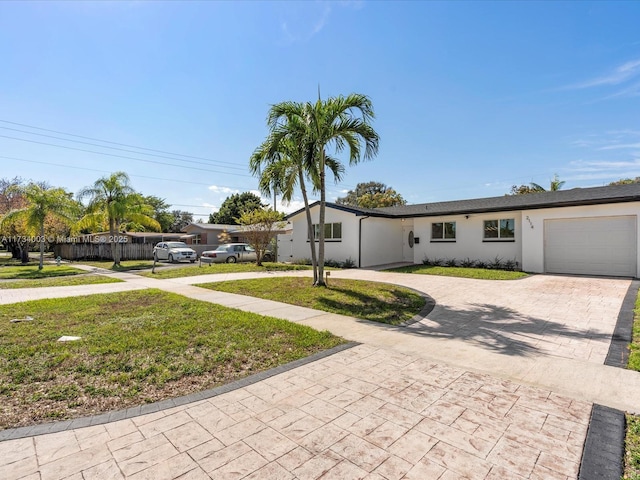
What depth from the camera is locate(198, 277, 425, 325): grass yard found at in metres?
7.52

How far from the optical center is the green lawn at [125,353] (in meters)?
3.49

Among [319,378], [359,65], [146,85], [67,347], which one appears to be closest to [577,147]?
[359,65]

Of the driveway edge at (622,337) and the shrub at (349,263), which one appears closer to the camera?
the driveway edge at (622,337)

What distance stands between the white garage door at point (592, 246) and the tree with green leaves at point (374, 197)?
766 inches

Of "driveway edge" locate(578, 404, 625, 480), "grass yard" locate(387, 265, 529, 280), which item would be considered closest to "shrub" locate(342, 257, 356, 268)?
"grass yard" locate(387, 265, 529, 280)

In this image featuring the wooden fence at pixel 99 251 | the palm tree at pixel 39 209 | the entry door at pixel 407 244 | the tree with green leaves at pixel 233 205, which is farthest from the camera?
the tree with green leaves at pixel 233 205

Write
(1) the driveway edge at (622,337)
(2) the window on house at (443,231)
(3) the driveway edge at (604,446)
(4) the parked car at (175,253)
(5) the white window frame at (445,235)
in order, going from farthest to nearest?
(4) the parked car at (175,253)
(2) the window on house at (443,231)
(5) the white window frame at (445,235)
(1) the driveway edge at (622,337)
(3) the driveway edge at (604,446)

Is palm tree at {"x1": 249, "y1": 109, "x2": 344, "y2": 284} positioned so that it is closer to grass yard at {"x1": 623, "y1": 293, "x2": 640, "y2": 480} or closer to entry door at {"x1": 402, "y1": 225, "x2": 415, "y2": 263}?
grass yard at {"x1": 623, "y1": 293, "x2": 640, "y2": 480}

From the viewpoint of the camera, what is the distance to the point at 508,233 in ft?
51.1

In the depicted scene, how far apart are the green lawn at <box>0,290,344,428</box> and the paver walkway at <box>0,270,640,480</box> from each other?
56 centimetres

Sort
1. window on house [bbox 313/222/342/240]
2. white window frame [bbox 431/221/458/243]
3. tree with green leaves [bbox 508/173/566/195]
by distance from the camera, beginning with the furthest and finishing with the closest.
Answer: tree with green leaves [bbox 508/173/566/195]
window on house [bbox 313/222/342/240]
white window frame [bbox 431/221/458/243]

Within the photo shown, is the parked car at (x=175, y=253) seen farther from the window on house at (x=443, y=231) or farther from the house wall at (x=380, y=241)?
the window on house at (x=443, y=231)

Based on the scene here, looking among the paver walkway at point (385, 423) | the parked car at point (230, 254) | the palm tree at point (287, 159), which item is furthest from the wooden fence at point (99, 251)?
the paver walkway at point (385, 423)

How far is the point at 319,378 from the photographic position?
3988mm
